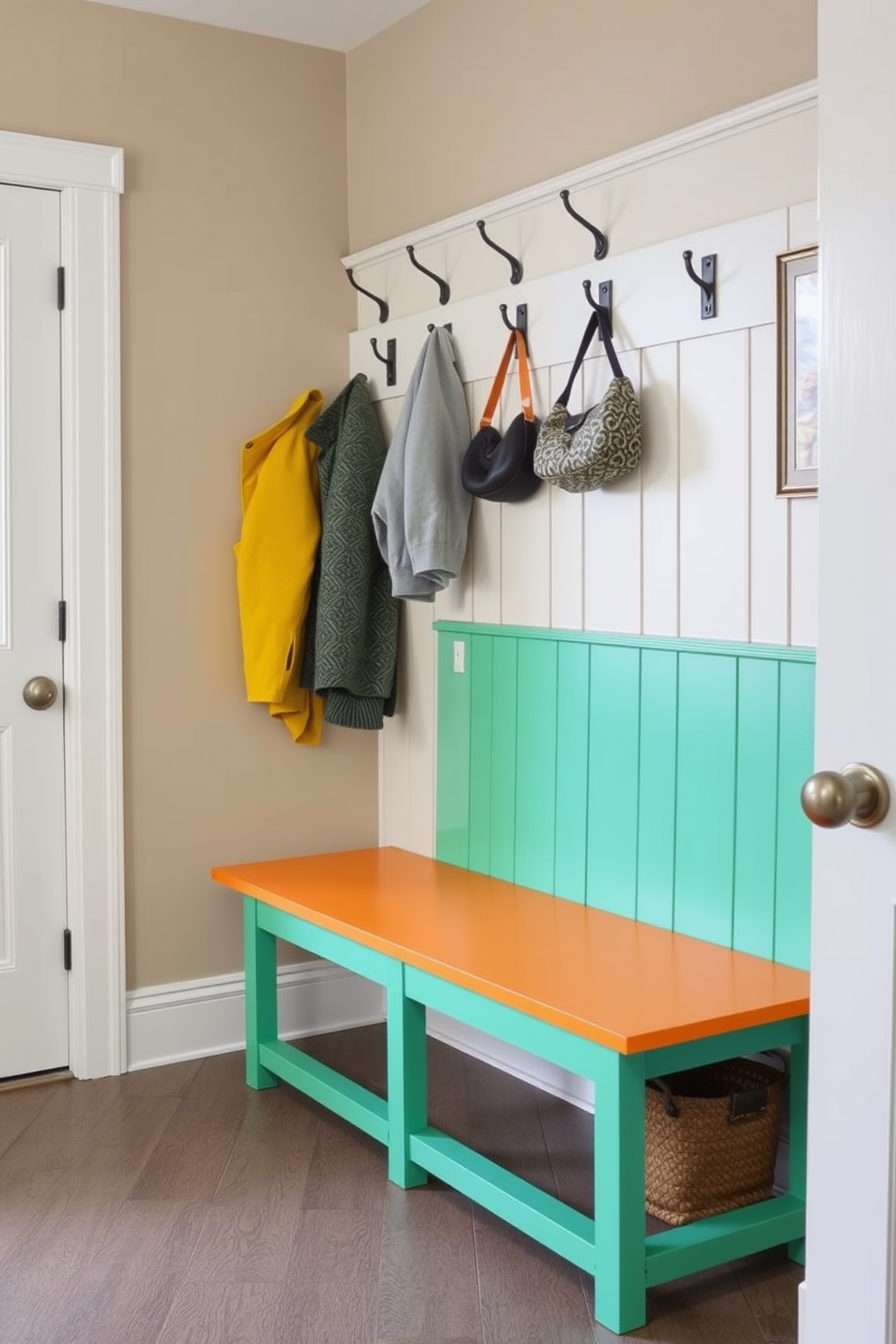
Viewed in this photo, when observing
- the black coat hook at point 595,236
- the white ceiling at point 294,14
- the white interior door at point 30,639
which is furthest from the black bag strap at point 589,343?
the white interior door at point 30,639

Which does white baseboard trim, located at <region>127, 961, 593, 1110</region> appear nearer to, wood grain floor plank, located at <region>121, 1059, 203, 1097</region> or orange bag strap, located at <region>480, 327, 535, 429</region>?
wood grain floor plank, located at <region>121, 1059, 203, 1097</region>

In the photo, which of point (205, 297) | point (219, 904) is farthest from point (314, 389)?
point (219, 904)

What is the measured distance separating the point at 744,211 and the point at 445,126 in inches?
41.7

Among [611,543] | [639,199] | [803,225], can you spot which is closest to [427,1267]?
[611,543]

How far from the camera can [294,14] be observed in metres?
3.31

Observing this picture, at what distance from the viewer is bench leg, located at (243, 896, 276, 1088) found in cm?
316

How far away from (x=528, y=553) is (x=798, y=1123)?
1300 mm

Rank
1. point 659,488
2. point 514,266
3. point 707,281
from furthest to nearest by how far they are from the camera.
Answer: point 514,266 < point 659,488 < point 707,281

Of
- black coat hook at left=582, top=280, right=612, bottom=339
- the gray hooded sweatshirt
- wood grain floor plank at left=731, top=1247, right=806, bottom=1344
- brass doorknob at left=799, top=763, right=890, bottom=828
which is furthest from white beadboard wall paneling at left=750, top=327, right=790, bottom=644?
brass doorknob at left=799, top=763, right=890, bottom=828

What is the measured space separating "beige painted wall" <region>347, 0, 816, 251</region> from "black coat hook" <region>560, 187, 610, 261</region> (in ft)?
0.43

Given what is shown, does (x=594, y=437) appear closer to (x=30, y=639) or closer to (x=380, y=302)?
(x=380, y=302)

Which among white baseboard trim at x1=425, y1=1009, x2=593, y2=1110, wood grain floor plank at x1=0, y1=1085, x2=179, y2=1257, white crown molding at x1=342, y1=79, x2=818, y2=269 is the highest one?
white crown molding at x1=342, y1=79, x2=818, y2=269

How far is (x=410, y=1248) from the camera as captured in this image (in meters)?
2.38

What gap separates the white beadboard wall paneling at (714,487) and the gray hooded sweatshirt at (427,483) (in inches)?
25.5
